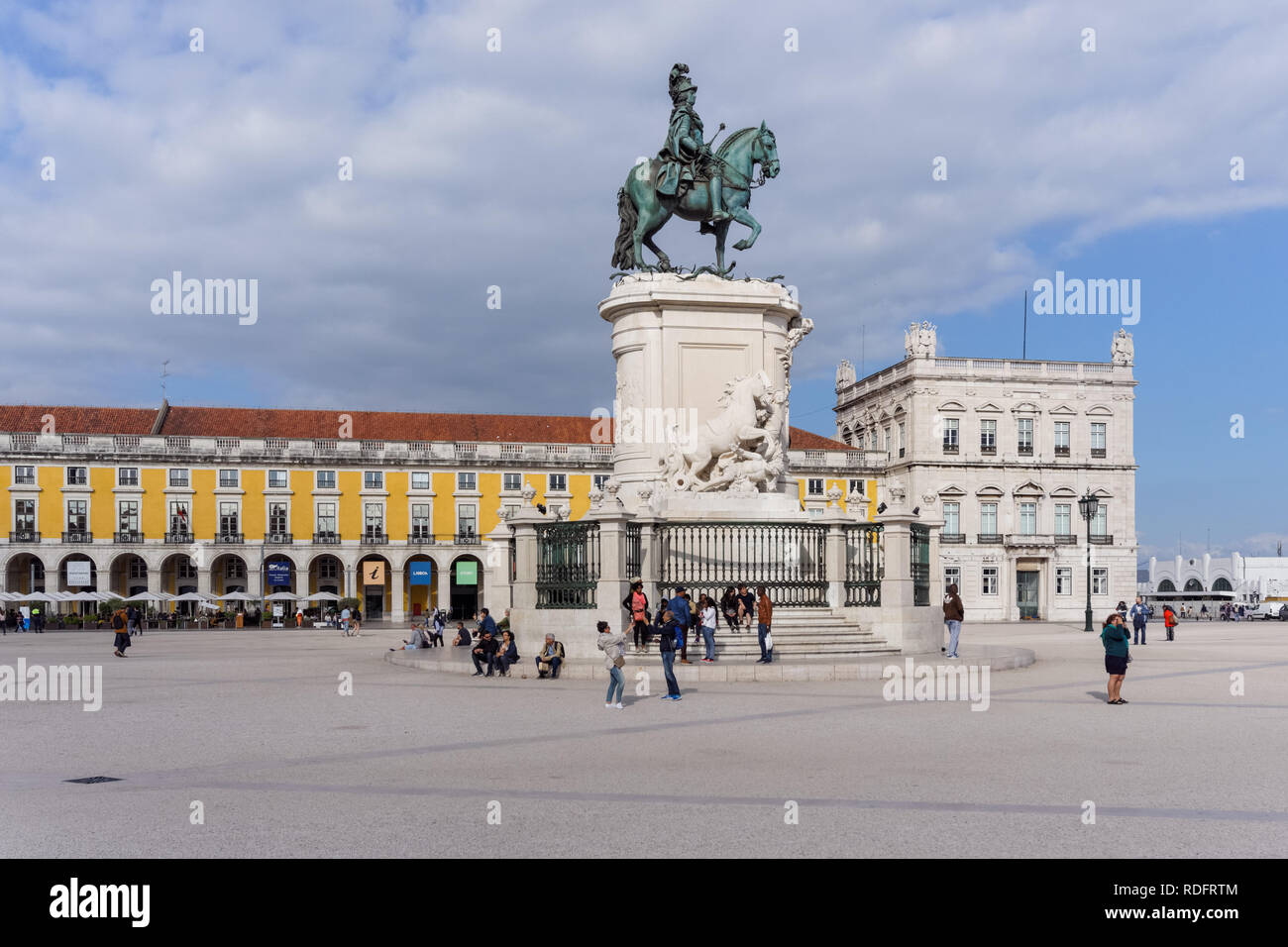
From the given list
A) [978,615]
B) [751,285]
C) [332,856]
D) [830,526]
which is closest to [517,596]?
[830,526]

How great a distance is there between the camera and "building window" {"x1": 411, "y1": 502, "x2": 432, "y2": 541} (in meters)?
71.3

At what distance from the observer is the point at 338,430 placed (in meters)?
72.8

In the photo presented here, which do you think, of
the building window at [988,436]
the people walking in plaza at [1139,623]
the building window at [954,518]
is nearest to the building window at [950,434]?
the building window at [988,436]

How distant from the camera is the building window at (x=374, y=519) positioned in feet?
233

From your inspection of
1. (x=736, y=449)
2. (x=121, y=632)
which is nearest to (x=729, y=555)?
(x=736, y=449)

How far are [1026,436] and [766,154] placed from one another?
5355 centimetres

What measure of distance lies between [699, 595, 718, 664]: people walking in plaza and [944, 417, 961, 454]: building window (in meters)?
54.8

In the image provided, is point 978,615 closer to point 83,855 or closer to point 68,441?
point 68,441

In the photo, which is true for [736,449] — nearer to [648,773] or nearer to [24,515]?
[648,773]

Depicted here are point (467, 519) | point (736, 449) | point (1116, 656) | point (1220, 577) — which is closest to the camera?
point (1116, 656)

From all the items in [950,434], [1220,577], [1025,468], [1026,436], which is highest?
[950,434]

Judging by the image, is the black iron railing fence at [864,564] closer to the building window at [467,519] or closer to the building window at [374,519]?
the building window at [467,519]

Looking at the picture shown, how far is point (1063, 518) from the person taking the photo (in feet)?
235

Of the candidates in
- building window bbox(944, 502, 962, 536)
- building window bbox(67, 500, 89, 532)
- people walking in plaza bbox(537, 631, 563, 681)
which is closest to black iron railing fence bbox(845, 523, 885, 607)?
people walking in plaza bbox(537, 631, 563, 681)
